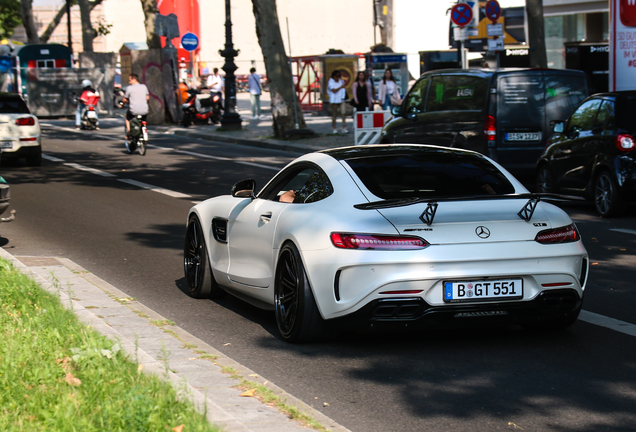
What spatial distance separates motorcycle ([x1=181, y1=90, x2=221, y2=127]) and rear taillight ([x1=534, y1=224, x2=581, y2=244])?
89.9ft

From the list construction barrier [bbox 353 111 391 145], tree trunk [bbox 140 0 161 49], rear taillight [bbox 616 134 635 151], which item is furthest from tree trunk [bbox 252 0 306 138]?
rear taillight [bbox 616 134 635 151]

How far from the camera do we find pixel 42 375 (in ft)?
14.9

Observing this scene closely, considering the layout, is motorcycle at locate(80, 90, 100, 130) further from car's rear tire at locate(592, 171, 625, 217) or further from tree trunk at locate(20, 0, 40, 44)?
car's rear tire at locate(592, 171, 625, 217)

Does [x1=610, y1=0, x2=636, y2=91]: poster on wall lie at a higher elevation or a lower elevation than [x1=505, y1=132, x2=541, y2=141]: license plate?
higher

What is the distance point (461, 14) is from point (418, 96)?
18.6ft

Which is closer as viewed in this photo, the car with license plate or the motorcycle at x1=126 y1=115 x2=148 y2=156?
the car with license plate

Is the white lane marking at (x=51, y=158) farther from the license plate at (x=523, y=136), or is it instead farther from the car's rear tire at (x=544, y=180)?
the car's rear tire at (x=544, y=180)

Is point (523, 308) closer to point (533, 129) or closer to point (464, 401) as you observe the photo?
point (464, 401)

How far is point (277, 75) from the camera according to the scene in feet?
85.5

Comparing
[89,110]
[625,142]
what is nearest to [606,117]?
[625,142]

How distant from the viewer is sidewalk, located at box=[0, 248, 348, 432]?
407cm

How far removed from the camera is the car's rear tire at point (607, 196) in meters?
11.6

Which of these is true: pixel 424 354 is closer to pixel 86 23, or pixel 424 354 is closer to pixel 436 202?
pixel 436 202

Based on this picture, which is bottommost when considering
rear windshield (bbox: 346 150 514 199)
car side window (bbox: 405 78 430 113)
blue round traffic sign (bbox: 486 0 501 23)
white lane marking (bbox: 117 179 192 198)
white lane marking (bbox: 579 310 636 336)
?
white lane marking (bbox: 579 310 636 336)
